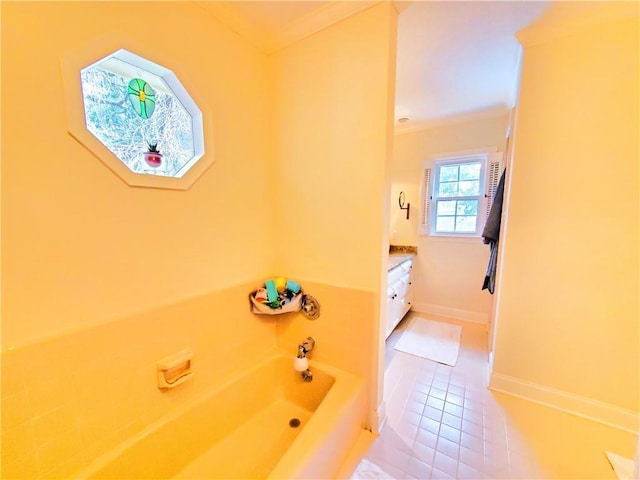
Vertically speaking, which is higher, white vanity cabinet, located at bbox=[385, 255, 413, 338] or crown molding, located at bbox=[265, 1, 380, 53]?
crown molding, located at bbox=[265, 1, 380, 53]

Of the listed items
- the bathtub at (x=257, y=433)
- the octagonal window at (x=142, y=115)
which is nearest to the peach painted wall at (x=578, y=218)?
the bathtub at (x=257, y=433)

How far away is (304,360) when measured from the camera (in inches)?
62.3

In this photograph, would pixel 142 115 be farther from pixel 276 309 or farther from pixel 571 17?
pixel 571 17

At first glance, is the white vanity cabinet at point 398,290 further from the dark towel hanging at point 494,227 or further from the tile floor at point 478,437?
the dark towel hanging at point 494,227

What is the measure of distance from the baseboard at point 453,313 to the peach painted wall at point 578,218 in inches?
51.3

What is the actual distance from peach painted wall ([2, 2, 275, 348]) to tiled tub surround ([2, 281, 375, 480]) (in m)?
0.09

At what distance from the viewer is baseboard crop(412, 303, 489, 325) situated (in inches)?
120

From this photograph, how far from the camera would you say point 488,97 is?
7.90 ft

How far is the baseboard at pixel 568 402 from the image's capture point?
5.04ft

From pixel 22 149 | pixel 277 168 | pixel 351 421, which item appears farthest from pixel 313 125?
pixel 351 421

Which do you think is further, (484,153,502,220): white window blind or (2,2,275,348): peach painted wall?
(484,153,502,220): white window blind

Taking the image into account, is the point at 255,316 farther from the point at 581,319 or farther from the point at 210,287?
the point at 581,319

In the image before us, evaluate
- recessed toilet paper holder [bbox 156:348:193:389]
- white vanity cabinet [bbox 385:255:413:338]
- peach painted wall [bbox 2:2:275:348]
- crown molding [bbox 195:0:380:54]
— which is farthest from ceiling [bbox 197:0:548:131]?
recessed toilet paper holder [bbox 156:348:193:389]

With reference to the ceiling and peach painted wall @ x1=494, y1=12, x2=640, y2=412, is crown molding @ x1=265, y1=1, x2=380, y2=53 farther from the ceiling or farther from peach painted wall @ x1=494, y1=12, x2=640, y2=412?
peach painted wall @ x1=494, y1=12, x2=640, y2=412
